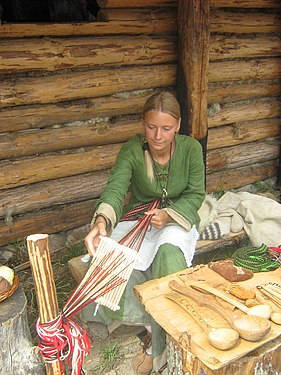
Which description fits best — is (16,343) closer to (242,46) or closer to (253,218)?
(253,218)

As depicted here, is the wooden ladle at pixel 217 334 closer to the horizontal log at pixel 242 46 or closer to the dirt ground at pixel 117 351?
the dirt ground at pixel 117 351

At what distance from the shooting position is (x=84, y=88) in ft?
13.9

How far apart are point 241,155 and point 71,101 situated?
232cm

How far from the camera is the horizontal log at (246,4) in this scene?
4680 mm

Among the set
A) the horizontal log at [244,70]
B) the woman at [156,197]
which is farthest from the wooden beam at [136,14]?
the woman at [156,197]

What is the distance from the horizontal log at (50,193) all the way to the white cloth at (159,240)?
1136 millimetres

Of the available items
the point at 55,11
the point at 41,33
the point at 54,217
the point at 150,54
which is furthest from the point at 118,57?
the point at 54,217

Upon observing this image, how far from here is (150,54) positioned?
177 inches

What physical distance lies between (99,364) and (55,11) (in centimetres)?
349

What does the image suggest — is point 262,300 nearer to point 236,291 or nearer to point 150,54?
point 236,291

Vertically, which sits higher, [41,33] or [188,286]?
[41,33]

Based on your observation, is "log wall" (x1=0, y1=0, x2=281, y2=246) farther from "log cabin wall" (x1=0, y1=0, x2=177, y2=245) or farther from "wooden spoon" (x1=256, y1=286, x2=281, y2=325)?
"wooden spoon" (x1=256, y1=286, x2=281, y2=325)

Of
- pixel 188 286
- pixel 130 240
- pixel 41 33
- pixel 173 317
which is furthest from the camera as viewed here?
pixel 41 33

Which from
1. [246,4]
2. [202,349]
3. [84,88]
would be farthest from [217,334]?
[246,4]
